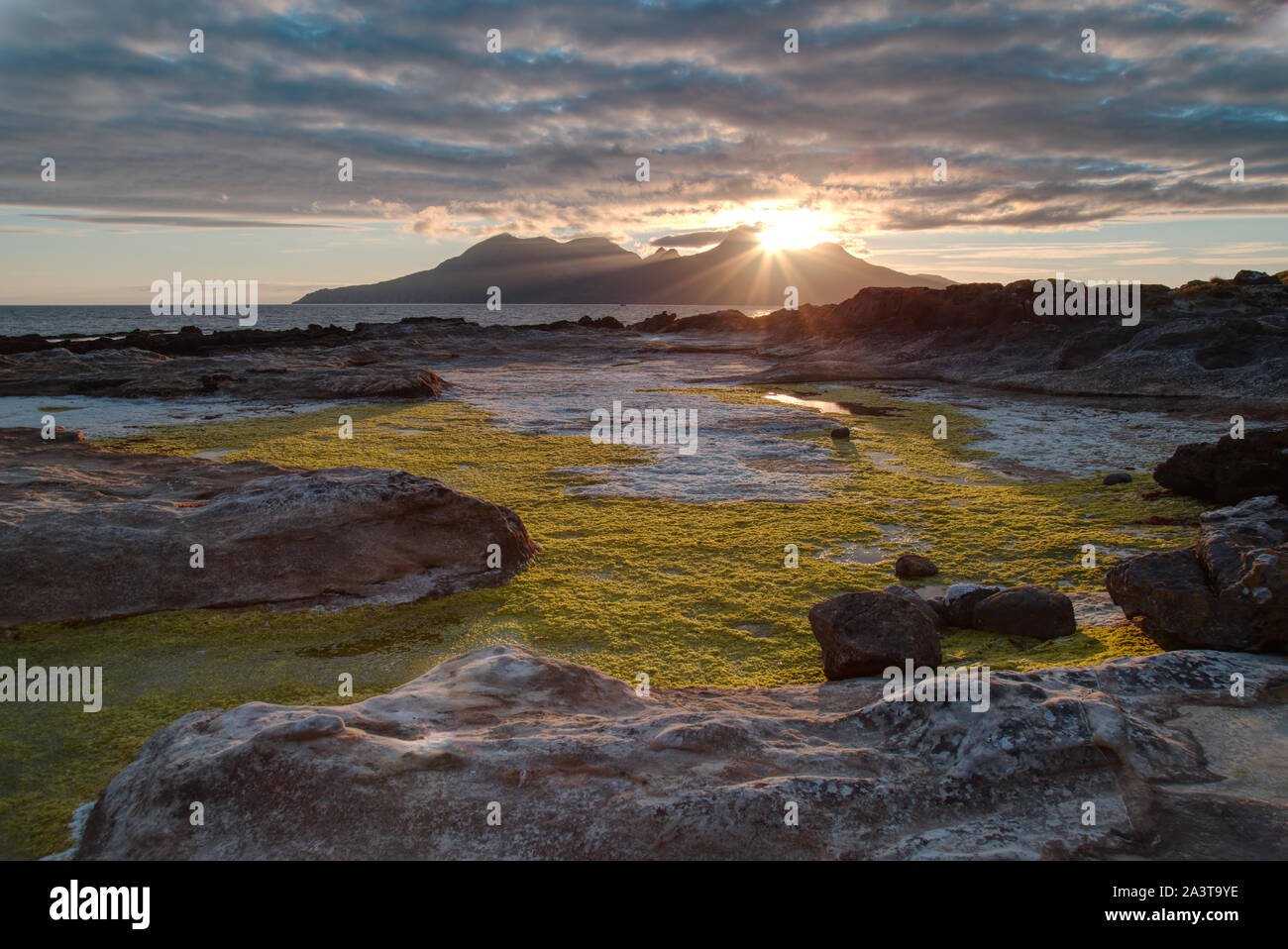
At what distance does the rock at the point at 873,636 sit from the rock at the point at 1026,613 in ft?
3.79

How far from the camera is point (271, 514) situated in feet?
27.3

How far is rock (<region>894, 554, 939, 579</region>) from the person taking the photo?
8.80 metres

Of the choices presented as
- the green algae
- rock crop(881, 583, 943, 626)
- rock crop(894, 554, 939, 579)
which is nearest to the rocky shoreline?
the green algae

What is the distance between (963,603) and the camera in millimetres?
7324

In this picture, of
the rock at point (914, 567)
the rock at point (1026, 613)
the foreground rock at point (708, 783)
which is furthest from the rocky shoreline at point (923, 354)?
the foreground rock at point (708, 783)

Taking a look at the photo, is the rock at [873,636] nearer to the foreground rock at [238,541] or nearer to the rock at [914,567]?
the rock at [914,567]

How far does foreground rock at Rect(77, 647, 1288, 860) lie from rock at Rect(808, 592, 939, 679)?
125 centimetres

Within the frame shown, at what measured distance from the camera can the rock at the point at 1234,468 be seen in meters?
10.4

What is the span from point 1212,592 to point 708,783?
461cm

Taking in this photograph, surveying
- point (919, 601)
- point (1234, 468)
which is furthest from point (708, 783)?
point (1234, 468)

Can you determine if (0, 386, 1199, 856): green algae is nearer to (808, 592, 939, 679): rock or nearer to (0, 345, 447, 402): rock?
(808, 592, 939, 679): rock

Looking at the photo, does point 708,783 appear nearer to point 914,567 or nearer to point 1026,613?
point 1026,613

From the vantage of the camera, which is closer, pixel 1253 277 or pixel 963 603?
pixel 963 603
